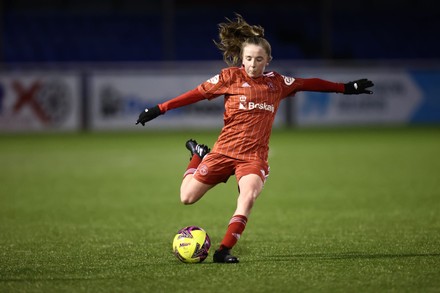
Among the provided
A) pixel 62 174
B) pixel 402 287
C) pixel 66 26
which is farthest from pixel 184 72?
pixel 402 287

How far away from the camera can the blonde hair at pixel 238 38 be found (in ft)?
21.7

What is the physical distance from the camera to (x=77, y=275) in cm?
590

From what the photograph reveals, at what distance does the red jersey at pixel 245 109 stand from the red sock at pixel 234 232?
1.82ft

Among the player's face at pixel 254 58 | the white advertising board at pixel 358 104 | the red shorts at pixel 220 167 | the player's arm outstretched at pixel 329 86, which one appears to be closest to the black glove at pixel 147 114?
the red shorts at pixel 220 167

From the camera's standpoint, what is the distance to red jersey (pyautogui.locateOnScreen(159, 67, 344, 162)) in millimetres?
6645

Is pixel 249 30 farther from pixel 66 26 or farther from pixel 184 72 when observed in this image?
pixel 66 26

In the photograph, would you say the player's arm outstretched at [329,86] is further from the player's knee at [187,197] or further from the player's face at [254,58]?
the player's knee at [187,197]

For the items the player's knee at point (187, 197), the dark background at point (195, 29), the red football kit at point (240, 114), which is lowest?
the player's knee at point (187, 197)

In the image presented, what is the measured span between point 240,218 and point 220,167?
551 millimetres

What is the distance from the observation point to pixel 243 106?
21.9 ft

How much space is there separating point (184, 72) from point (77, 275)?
1804 centimetres

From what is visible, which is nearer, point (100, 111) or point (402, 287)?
point (402, 287)

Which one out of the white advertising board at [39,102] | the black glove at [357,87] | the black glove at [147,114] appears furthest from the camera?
the white advertising board at [39,102]

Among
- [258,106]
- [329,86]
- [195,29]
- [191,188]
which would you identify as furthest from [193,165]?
[195,29]
